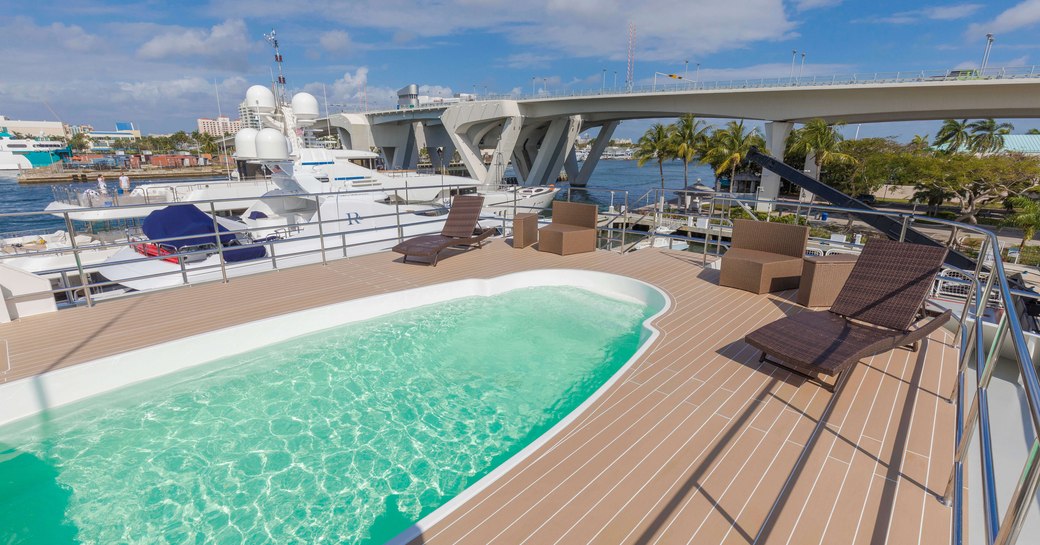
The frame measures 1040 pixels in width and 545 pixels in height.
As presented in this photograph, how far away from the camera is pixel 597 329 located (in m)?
5.09

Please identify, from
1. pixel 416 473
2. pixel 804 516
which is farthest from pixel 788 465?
pixel 416 473

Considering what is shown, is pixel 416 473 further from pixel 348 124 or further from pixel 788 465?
pixel 348 124

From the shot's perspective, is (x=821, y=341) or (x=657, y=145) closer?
(x=821, y=341)

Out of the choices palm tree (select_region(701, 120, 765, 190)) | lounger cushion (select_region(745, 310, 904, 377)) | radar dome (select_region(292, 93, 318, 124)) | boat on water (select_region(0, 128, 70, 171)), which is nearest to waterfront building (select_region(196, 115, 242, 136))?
boat on water (select_region(0, 128, 70, 171))

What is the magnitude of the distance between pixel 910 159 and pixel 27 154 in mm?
105066

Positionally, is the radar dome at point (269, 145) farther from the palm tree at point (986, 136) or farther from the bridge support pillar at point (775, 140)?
the palm tree at point (986, 136)

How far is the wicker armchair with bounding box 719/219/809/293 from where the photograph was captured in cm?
530

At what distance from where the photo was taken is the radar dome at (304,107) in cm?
2147

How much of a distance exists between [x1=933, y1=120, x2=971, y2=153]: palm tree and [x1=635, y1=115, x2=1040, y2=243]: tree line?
0.06 m

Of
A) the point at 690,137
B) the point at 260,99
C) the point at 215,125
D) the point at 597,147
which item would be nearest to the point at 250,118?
the point at 260,99

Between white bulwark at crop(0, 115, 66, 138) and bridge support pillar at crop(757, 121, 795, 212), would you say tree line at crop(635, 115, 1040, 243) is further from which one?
white bulwark at crop(0, 115, 66, 138)

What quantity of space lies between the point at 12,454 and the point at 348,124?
2182 inches

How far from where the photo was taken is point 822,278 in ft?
15.6

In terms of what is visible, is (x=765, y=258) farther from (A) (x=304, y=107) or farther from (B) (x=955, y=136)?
(B) (x=955, y=136)
